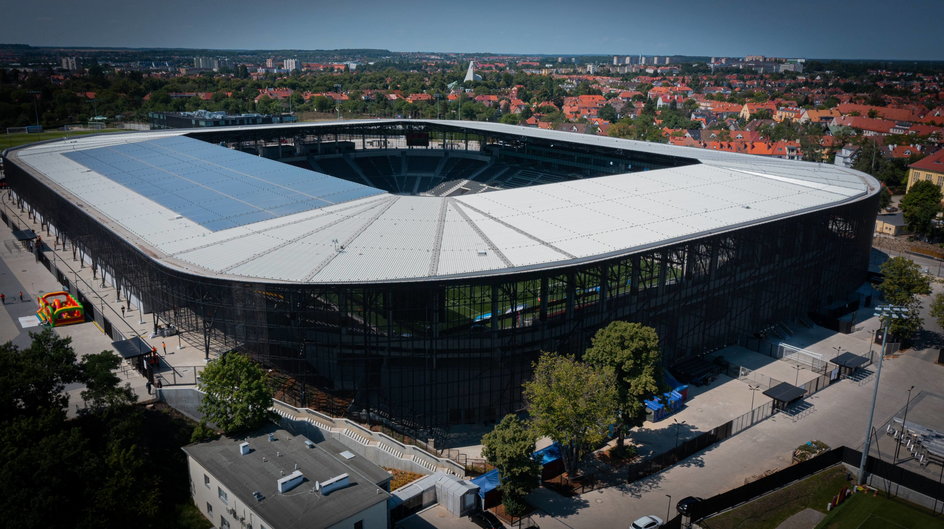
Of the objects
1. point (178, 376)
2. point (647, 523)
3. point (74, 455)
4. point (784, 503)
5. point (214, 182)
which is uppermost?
point (214, 182)

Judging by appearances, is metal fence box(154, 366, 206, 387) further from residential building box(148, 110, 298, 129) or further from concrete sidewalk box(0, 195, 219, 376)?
residential building box(148, 110, 298, 129)

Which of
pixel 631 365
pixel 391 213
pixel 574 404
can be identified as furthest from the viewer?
pixel 391 213

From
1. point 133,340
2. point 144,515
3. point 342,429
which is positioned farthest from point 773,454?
point 133,340

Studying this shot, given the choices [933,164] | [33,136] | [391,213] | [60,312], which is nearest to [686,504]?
[391,213]

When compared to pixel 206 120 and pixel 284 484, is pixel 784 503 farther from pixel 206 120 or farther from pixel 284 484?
pixel 206 120

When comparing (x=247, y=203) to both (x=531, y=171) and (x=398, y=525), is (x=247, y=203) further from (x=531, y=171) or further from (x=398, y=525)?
(x=531, y=171)

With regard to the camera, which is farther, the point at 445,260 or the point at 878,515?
the point at 445,260

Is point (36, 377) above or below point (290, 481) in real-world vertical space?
above
